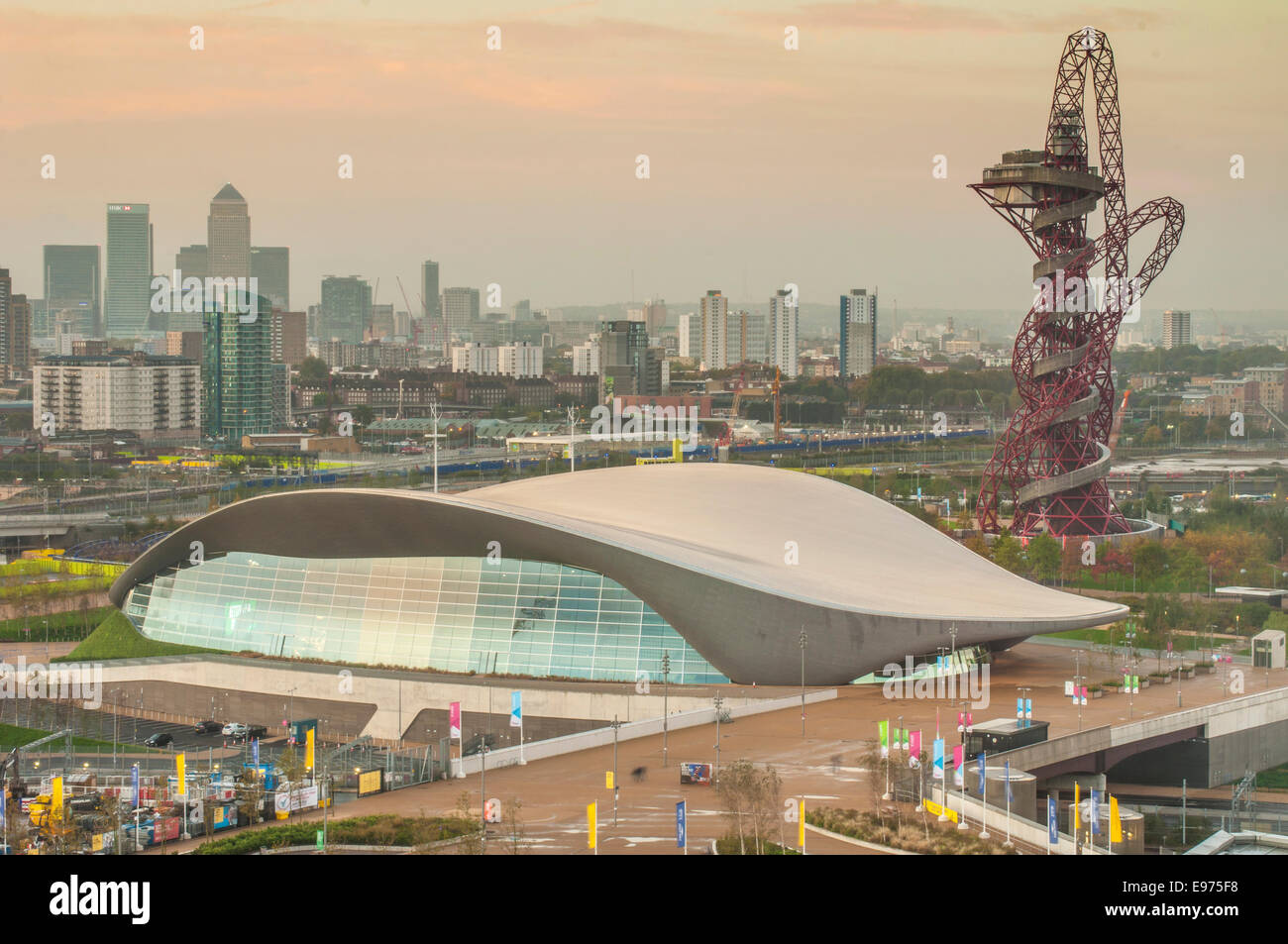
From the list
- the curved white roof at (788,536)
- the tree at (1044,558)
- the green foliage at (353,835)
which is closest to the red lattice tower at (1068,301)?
the tree at (1044,558)

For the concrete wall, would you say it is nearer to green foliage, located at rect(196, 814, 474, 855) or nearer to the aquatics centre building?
the aquatics centre building

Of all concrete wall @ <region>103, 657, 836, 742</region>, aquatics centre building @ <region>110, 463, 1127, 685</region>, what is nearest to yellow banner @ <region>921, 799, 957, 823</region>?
concrete wall @ <region>103, 657, 836, 742</region>

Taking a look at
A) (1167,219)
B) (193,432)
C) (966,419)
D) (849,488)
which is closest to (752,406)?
(966,419)

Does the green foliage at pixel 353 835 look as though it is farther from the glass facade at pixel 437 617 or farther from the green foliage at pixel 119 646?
the green foliage at pixel 119 646

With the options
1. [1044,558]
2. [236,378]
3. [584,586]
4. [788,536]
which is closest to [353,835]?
[584,586]

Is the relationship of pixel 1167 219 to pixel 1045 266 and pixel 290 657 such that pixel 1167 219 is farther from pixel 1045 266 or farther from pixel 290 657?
pixel 290 657
